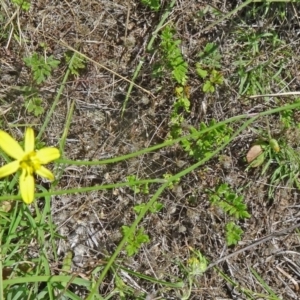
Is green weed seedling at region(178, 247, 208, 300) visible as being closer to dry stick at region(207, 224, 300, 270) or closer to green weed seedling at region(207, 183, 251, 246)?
dry stick at region(207, 224, 300, 270)

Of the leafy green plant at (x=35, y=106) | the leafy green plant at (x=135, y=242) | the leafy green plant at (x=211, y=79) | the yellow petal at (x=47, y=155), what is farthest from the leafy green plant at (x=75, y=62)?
the yellow petal at (x=47, y=155)

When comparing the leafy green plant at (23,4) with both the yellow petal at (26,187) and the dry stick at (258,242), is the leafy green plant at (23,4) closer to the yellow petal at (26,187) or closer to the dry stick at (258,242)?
the yellow petal at (26,187)

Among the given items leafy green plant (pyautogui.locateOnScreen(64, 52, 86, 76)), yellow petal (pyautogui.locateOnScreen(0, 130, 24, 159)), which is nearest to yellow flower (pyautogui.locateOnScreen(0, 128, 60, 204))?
yellow petal (pyautogui.locateOnScreen(0, 130, 24, 159))

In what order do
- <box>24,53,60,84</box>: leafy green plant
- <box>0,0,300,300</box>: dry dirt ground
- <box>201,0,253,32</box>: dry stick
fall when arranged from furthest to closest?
1. <box>0,0,300,300</box>: dry dirt ground
2. <box>24,53,60,84</box>: leafy green plant
3. <box>201,0,253,32</box>: dry stick

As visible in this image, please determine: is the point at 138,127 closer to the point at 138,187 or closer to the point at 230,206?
the point at 138,187

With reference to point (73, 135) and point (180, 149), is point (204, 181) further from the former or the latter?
point (73, 135)

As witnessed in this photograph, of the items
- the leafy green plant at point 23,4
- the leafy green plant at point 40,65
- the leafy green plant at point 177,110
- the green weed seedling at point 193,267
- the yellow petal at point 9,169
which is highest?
the leafy green plant at point 23,4

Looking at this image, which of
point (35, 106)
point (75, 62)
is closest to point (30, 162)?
point (35, 106)
